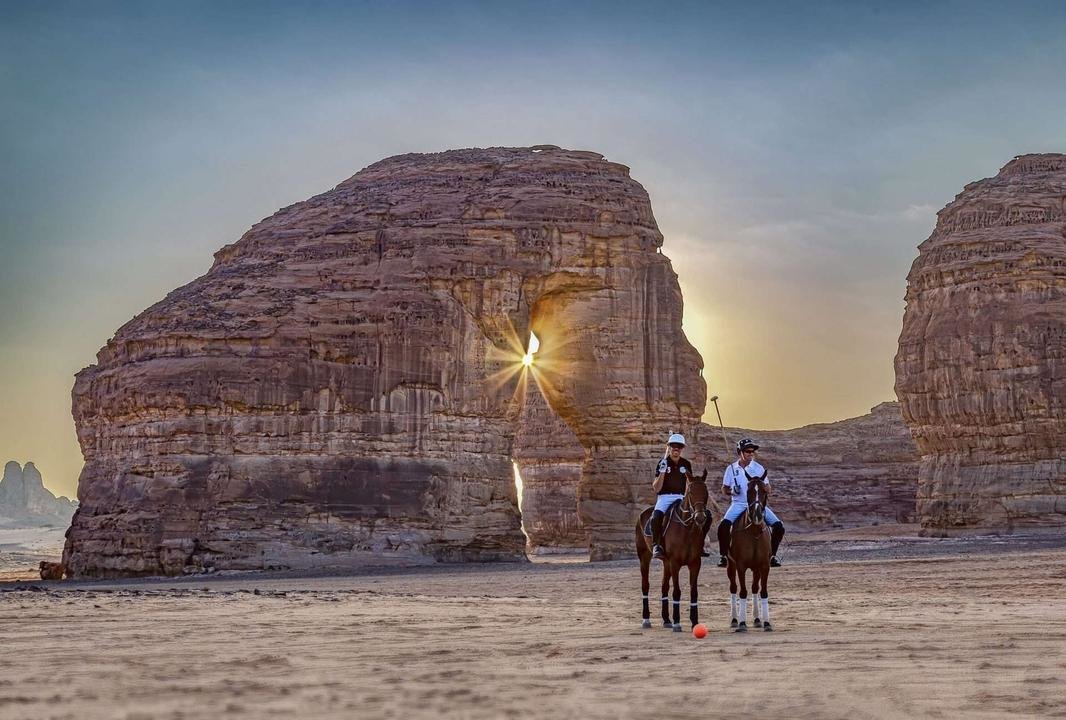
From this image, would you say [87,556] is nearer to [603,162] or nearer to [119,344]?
[119,344]

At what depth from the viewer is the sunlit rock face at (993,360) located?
56.5 metres

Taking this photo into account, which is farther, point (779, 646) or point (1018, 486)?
point (1018, 486)

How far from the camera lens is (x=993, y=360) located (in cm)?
5816

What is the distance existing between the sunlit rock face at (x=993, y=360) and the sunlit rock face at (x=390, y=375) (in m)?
14.4

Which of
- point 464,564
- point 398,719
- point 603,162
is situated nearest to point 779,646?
point 398,719

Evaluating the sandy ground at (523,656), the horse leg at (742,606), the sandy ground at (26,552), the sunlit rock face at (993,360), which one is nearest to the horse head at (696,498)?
the horse leg at (742,606)

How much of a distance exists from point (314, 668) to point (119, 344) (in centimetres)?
3336

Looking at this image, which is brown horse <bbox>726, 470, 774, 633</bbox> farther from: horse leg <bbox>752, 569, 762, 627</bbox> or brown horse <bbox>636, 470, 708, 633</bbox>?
brown horse <bbox>636, 470, 708, 633</bbox>

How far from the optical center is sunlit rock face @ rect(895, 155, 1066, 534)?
56531 millimetres

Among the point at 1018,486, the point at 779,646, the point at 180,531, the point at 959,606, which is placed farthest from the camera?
the point at 1018,486

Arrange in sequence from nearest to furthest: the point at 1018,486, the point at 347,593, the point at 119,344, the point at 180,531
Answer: the point at 347,593, the point at 180,531, the point at 119,344, the point at 1018,486

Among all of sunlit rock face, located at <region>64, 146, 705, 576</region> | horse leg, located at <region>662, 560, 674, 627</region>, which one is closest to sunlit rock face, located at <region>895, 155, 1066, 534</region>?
sunlit rock face, located at <region>64, 146, 705, 576</region>

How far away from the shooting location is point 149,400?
41.8 m

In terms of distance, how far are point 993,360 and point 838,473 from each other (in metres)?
27.0
